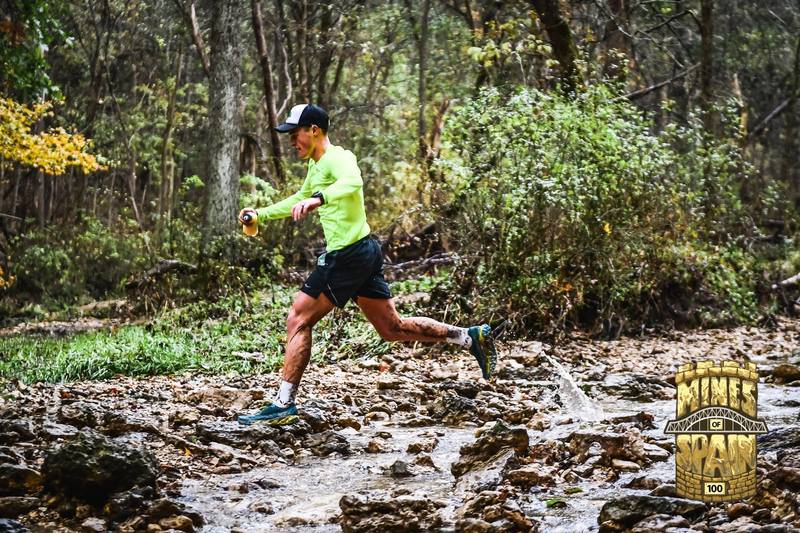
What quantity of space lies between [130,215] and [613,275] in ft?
86.5

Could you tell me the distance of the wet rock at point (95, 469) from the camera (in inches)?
170

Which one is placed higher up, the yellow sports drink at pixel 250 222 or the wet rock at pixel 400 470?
the yellow sports drink at pixel 250 222

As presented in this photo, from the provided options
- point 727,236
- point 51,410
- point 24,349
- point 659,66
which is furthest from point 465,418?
point 659,66

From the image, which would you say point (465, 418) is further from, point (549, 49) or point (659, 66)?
point (659, 66)

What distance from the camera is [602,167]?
38.4 feet

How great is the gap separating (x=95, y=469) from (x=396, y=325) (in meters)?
2.84

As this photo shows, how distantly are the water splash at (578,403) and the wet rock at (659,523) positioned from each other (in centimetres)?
278

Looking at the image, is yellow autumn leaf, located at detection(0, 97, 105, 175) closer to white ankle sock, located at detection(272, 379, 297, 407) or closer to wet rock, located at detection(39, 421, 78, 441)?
wet rock, located at detection(39, 421, 78, 441)

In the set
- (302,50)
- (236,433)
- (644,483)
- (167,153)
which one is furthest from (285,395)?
(167,153)

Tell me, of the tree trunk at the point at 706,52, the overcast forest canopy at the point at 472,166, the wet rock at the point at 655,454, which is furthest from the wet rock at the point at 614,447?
the tree trunk at the point at 706,52

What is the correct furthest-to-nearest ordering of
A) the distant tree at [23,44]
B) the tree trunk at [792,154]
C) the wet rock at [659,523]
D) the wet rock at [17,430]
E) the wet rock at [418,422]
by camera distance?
the tree trunk at [792,154] → the distant tree at [23,44] → the wet rock at [418,422] → the wet rock at [17,430] → the wet rock at [659,523]

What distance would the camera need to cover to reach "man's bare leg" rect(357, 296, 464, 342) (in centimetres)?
661

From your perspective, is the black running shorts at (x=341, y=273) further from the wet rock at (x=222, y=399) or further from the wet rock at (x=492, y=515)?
the wet rock at (x=492, y=515)

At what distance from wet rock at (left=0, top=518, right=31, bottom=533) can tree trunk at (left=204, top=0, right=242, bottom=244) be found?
12476 millimetres
